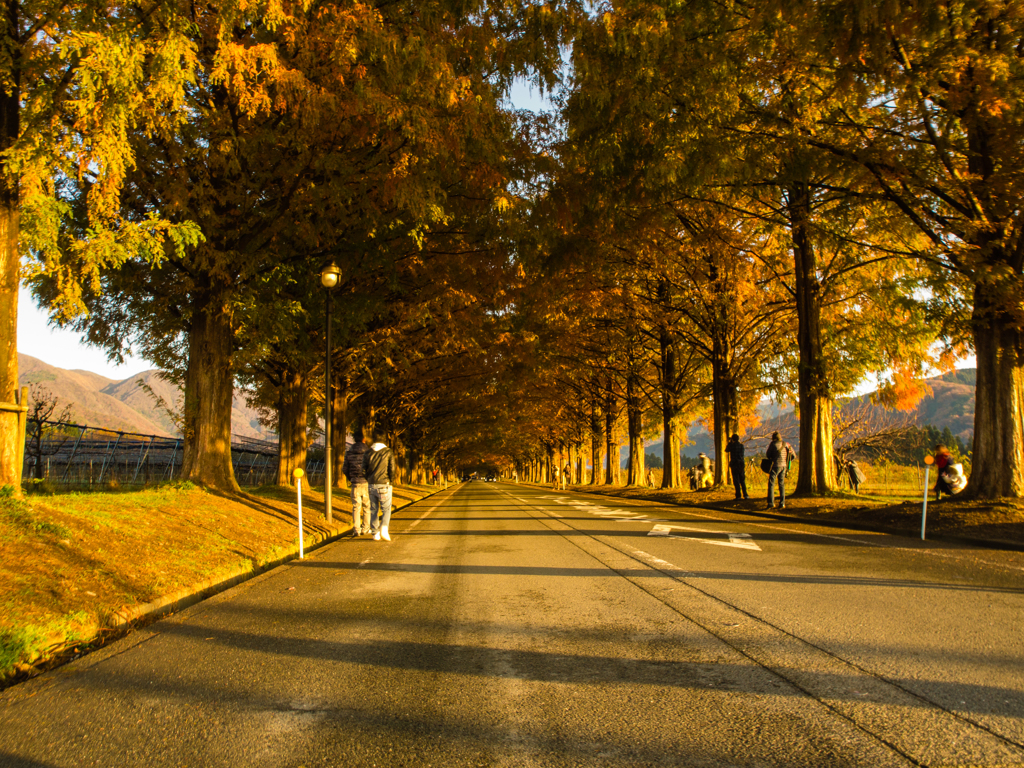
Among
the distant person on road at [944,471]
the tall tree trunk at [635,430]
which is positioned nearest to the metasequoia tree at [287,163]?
the distant person on road at [944,471]

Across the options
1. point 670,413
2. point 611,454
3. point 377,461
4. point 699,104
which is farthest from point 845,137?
point 611,454

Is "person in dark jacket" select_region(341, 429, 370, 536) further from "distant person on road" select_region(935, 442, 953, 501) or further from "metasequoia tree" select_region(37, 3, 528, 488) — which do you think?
"distant person on road" select_region(935, 442, 953, 501)

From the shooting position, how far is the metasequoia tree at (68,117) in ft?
25.0

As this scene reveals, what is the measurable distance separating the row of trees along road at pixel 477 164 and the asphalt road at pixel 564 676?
18.1ft

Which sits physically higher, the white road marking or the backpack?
the backpack

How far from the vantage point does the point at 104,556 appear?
7.42 meters

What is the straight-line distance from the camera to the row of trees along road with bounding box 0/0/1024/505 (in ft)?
28.1

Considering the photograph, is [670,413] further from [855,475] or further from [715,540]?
[715,540]

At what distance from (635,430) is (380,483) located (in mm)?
26784

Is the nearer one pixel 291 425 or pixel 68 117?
pixel 68 117

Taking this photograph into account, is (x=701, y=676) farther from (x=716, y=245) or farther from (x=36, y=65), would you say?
(x=716, y=245)

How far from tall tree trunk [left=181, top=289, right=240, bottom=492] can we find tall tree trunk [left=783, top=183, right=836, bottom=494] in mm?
14444

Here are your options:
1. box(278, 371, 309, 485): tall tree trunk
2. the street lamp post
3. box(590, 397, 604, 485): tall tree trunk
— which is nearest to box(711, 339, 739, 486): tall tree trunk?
box(278, 371, 309, 485): tall tree trunk

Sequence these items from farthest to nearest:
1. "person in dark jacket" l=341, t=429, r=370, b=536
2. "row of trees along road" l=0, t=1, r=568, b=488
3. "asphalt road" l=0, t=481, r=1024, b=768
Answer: "person in dark jacket" l=341, t=429, r=370, b=536 → "row of trees along road" l=0, t=1, r=568, b=488 → "asphalt road" l=0, t=481, r=1024, b=768
